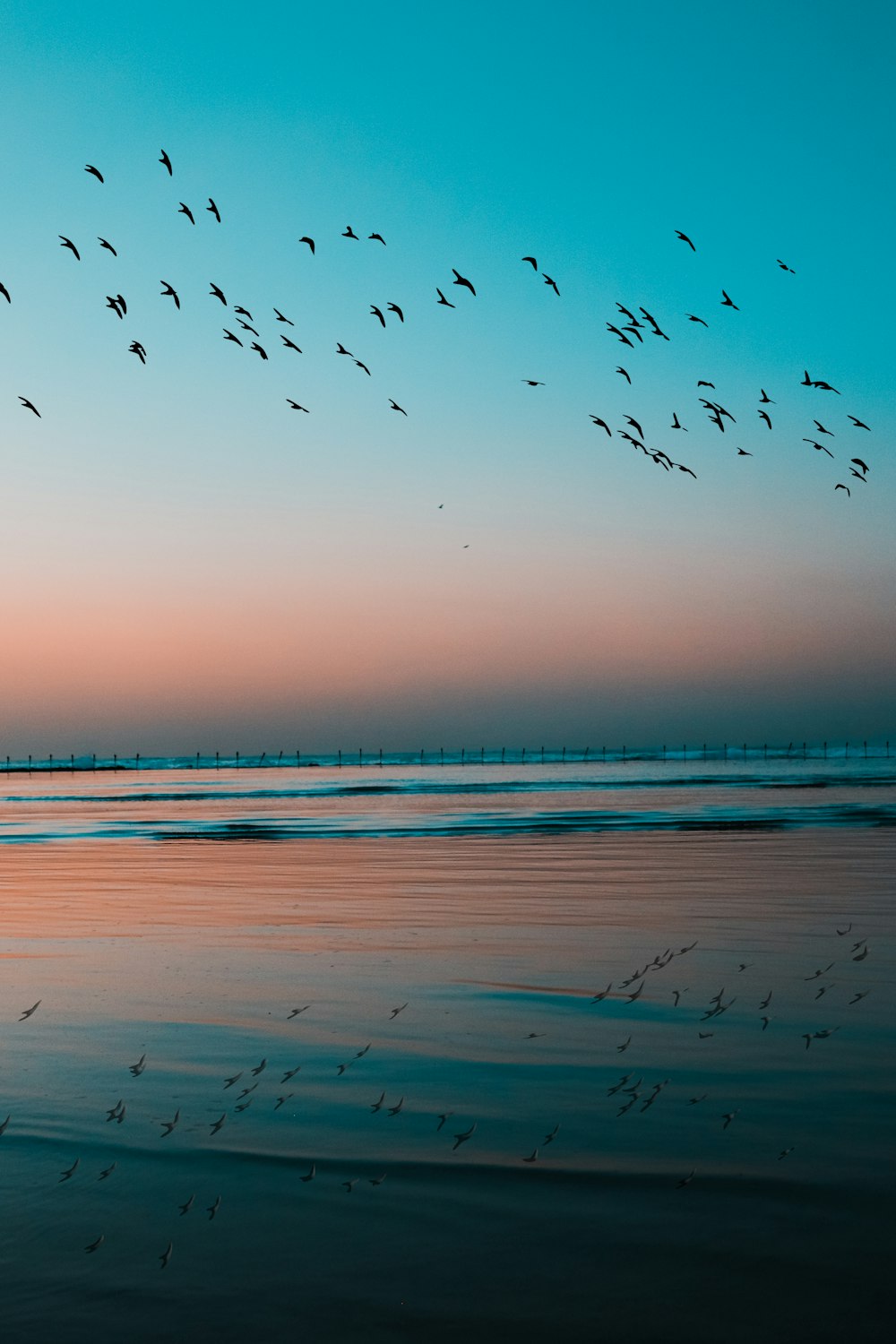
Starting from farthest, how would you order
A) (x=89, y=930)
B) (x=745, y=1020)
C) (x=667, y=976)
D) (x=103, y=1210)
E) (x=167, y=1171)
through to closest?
(x=89, y=930)
(x=667, y=976)
(x=745, y=1020)
(x=167, y=1171)
(x=103, y=1210)

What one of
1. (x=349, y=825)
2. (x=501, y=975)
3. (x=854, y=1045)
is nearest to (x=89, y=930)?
(x=501, y=975)

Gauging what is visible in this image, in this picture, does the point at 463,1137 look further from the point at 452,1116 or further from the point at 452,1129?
the point at 452,1116

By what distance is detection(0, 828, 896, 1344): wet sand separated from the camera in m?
4.88

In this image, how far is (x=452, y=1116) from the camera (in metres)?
7.33

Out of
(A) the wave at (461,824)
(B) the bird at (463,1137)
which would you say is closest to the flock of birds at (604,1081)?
(B) the bird at (463,1137)

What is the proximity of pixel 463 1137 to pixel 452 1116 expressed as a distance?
0.43 m

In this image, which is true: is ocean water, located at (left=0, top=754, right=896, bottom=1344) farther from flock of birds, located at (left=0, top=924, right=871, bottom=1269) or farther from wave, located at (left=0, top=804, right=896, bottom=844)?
wave, located at (left=0, top=804, right=896, bottom=844)

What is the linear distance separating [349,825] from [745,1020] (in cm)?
2857

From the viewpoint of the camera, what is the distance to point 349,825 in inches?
1479

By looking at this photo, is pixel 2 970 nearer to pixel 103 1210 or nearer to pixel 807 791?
pixel 103 1210

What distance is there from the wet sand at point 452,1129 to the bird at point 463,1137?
0.12 ft

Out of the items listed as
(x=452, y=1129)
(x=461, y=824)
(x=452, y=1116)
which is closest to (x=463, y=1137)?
(x=452, y=1129)

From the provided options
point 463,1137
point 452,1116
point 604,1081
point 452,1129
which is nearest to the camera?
point 463,1137

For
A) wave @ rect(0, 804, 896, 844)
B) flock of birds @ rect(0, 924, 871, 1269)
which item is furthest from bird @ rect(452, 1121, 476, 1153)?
wave @ rect(0, 804, 896, 844)
